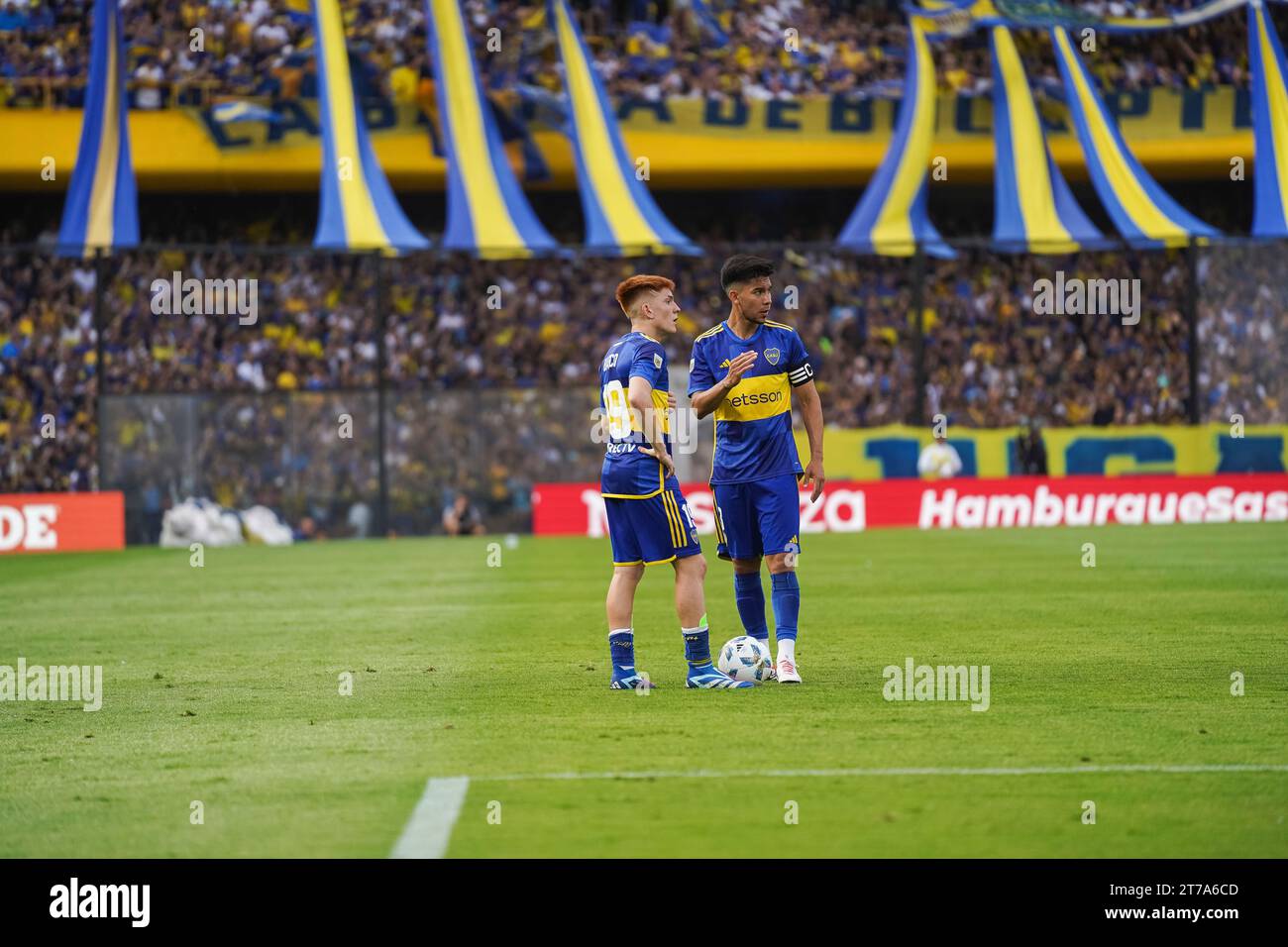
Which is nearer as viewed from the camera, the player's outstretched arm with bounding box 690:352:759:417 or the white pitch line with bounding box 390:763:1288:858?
the white pitch line with bounding box 390:763:1288:858

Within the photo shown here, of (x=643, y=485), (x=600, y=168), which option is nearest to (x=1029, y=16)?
(x=600, y=168)

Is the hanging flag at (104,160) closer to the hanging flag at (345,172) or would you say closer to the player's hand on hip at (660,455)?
the hanging flag at (345,172)

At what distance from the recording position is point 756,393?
9969 mm

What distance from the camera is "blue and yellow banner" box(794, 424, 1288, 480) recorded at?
92.9ft

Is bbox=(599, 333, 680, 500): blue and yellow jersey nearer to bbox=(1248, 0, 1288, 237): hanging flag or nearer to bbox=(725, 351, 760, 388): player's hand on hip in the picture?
bbox=(725, 351, 760, 388): player's hand on hip

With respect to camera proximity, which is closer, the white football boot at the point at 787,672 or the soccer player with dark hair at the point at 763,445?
the soccer player with dark hair at the point at 763,445

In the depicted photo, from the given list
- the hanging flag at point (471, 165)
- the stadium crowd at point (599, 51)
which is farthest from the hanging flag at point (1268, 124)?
the hanging flag at point (471, 165)

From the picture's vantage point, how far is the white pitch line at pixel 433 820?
19.3 ft

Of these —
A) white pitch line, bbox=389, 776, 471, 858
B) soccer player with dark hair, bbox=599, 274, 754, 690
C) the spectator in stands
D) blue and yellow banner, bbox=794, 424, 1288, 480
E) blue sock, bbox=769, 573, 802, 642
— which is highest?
soccer player with dark hair, bbox=599, 274, 754, 690

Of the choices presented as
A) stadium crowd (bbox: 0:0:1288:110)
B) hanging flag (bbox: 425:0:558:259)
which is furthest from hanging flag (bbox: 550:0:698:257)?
stadium crowd (bbox: 0:0:1288:110)

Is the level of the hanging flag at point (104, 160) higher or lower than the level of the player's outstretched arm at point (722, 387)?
higher

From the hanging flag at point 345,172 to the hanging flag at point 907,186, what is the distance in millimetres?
7416

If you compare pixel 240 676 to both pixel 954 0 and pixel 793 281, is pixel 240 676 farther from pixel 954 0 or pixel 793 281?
pixel 954 0

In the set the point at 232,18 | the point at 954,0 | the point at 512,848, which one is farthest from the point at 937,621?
the point at 232,18
